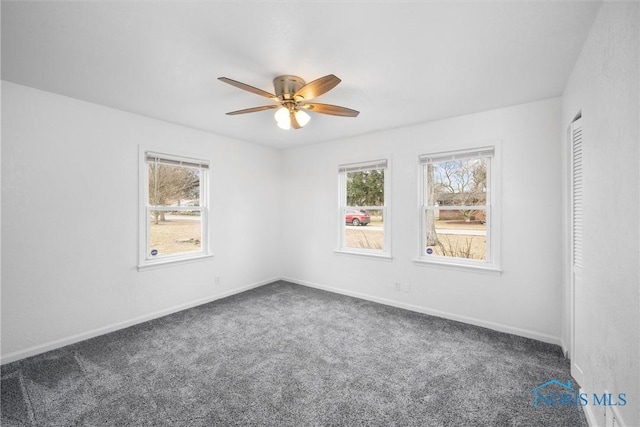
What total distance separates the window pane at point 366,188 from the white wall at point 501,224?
0.81ft

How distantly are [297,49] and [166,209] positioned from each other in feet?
8.99

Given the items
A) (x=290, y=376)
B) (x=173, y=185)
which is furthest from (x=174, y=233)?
(x=290, y=376)

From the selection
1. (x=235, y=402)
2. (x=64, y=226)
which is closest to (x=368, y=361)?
(x=235, y=402)

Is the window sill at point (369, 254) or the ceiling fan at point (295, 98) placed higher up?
the ceiling fan at point (295, 98)

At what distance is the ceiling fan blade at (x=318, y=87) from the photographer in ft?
6.41

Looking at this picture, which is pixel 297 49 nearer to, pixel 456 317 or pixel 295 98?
pixel 295 98

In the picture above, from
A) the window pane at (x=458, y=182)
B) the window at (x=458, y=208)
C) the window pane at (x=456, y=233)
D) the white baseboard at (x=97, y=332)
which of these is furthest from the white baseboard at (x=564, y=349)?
the white baseboard at (x=97, y=332)

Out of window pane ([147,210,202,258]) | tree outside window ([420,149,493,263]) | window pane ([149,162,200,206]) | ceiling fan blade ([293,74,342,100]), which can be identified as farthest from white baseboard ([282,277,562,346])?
ceiling fan blade ([293,74,342,100])

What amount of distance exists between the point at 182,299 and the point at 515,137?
→ 4.55 meters

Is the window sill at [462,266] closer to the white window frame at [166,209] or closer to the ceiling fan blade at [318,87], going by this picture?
the ceiling fan blade at [318,87]

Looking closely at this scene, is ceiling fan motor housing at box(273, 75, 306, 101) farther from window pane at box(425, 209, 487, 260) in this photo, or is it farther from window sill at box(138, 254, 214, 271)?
window sill at box(138, 254, 214, 271)

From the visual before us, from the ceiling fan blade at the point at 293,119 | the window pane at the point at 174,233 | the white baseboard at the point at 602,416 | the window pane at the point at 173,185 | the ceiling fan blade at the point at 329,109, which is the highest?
the ceiling fan blade at the point at 329,109

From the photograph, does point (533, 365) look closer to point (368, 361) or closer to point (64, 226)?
point (368, 361)

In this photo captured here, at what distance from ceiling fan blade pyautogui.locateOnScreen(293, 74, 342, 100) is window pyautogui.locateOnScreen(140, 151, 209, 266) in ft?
7.34
